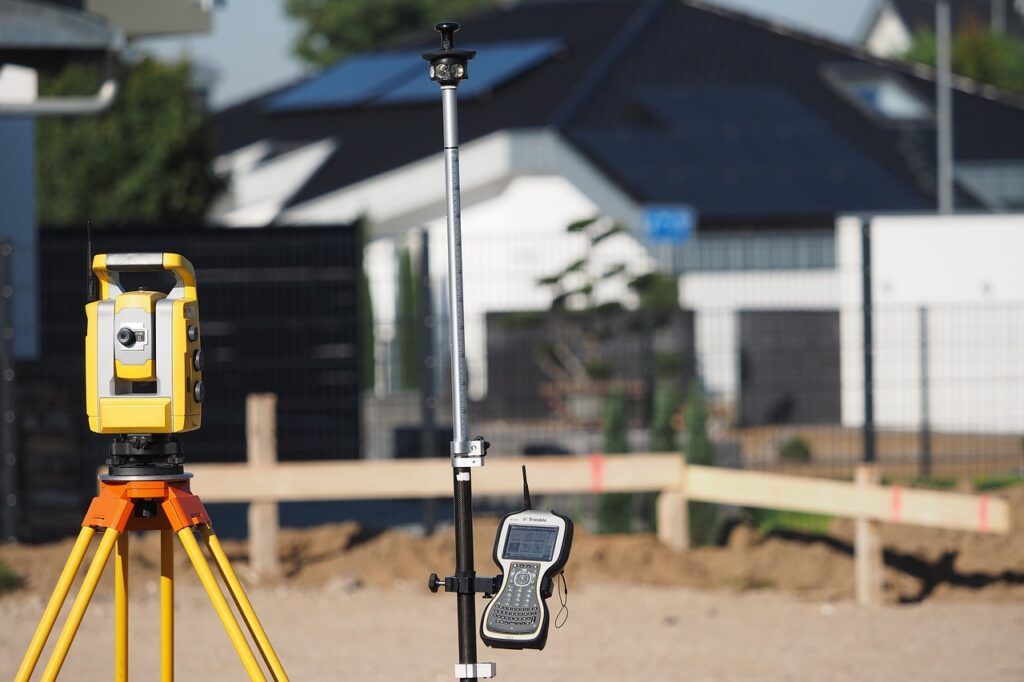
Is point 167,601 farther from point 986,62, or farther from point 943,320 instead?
point 986,62

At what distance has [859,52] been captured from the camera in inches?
1487

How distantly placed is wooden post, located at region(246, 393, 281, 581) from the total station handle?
17.8 ft

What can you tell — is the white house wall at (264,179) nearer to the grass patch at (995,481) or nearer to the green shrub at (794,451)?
the green shrub at (794,451)

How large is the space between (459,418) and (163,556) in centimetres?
130

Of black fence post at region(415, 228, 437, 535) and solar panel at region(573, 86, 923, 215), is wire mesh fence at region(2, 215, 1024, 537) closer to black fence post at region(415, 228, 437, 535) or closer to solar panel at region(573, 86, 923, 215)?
black fence post at region(415, 228, 437, 535)

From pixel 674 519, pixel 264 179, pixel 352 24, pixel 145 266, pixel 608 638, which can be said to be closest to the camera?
pixel 145 266

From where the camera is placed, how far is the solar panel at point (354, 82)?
36469 millimetres

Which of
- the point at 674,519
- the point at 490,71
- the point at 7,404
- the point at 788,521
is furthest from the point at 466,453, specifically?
the point at 490,71

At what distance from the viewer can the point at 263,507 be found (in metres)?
11.2

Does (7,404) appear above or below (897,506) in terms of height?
above

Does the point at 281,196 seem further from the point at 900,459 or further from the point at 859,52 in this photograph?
the point at 900,459

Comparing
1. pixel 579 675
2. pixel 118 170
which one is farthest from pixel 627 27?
pixel 579 675

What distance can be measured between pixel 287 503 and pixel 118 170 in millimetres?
24206

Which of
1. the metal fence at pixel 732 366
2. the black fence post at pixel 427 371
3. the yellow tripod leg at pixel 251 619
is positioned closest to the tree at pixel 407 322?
the metal fence at pixel 732 366
